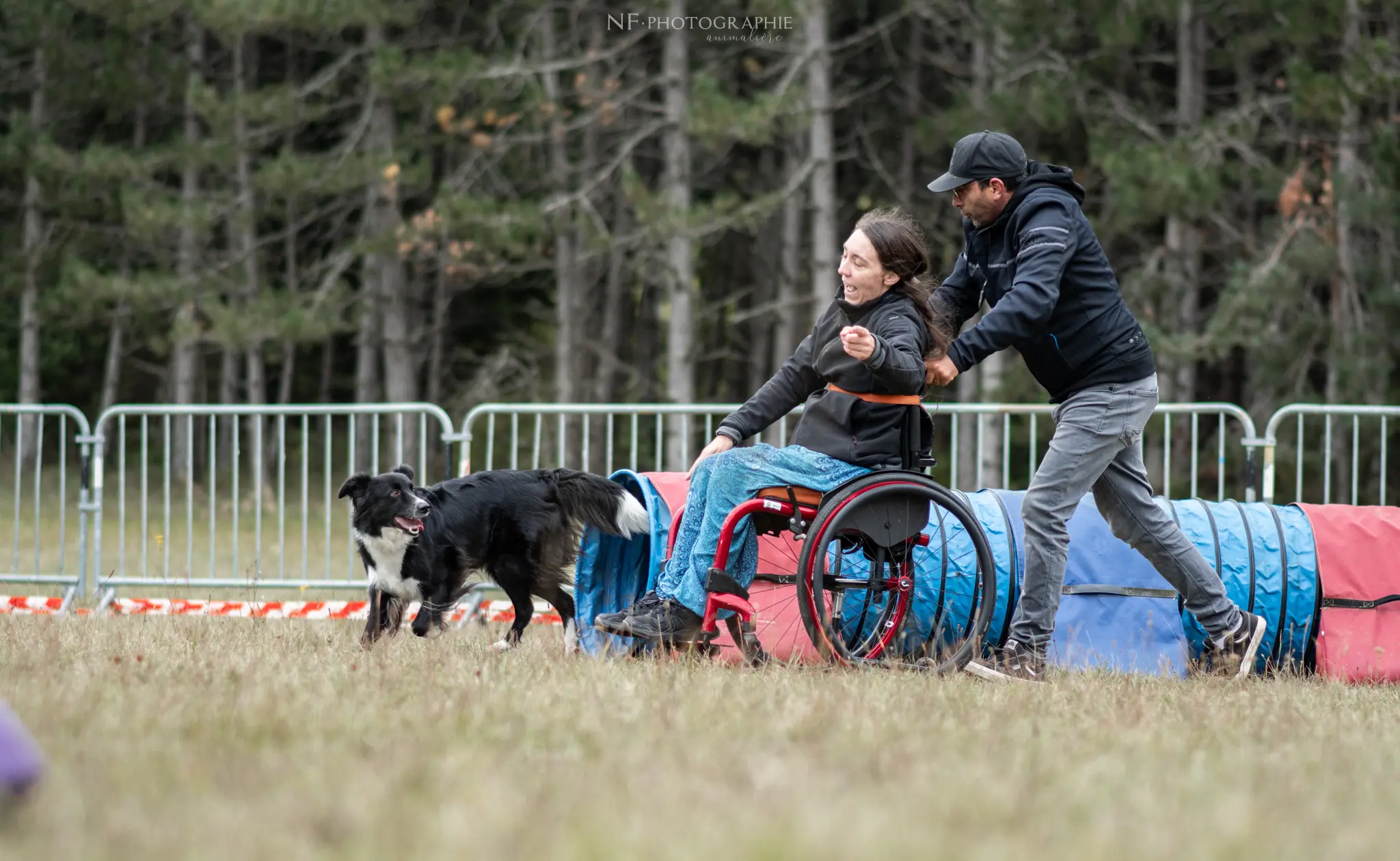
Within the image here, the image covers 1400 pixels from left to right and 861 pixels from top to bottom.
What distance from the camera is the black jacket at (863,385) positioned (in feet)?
15.5

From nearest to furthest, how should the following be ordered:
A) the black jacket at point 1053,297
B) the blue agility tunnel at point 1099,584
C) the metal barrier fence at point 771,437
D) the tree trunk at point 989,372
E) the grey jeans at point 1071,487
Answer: the black jacket at point 1053,297 → the grey jeans at point 1071,487 → the blue agility tunnel at point 1099,584 → the metal barrier fence at point 771,437 → the tree trunk at point 989,372

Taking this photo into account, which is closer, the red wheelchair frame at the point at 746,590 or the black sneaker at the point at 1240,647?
the red wheelchair frame at the point at 746,590

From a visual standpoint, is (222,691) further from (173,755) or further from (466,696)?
(173,755)

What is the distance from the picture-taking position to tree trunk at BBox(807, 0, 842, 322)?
16484 millimetres

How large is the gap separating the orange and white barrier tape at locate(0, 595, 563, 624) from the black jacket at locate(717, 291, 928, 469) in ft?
8.27

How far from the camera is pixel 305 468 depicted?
346 inches

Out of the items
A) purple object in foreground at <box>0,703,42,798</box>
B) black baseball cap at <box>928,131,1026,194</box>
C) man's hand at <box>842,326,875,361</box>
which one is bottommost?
purple object in foreground at <box>0,703,42,798</box>

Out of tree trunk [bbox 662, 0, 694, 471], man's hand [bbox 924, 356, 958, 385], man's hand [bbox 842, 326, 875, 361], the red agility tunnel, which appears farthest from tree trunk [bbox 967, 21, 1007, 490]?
man's hand [bbox 842, 326, 875, 361]

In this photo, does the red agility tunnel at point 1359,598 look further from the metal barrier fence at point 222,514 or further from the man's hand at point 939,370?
the metal barrier fence at point 222,514

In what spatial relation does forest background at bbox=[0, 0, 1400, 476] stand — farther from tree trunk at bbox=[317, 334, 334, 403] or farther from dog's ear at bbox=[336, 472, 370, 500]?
dog's ear at bbox=[336, 472, 370, 500]

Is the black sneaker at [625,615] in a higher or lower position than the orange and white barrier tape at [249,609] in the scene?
higher

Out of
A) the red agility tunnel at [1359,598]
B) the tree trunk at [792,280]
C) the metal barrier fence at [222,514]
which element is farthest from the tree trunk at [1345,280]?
the metal barrier fence at [222,514]

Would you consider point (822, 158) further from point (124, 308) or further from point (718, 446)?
point (718, 446)

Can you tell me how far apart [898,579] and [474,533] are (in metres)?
2.08
